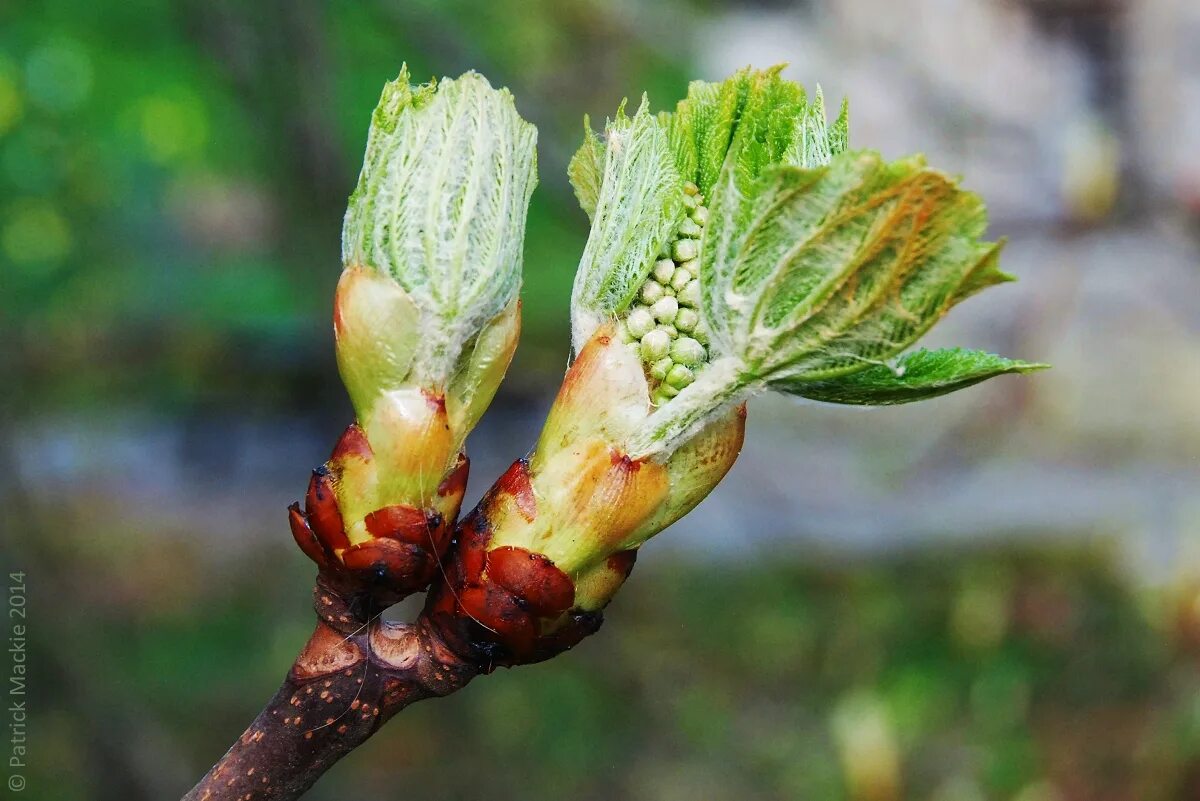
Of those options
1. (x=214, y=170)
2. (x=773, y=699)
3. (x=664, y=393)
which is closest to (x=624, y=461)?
(x=664, y=393)

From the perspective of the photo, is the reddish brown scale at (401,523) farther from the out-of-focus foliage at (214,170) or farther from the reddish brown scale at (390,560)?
the out-of-focus foliage at (214,170)

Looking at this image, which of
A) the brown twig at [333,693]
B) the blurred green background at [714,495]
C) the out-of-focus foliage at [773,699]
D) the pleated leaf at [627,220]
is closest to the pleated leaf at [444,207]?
the pleated leaf at [627,220]

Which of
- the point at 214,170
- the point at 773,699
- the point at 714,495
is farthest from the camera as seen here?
the point at 714,495

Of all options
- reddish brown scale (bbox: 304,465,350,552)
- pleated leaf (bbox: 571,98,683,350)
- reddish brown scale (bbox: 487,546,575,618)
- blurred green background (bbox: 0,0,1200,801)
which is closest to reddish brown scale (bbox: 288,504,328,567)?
reddish brown scale (bbox: 304,465,350,552)

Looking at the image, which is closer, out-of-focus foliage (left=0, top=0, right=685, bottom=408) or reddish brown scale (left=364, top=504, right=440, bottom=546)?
reddish brown scale (left=364, top=504, right=440, bottom=546)

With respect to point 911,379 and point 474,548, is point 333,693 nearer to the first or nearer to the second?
point 474,548

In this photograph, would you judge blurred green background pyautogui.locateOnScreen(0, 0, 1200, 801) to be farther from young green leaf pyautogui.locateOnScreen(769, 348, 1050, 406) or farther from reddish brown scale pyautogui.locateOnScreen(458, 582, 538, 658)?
young green leaf pyautogui.locateOnScreen(769, 348, 1050, 406)

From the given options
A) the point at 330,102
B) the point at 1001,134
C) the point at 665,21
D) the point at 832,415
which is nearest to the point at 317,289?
the point at 330,102
